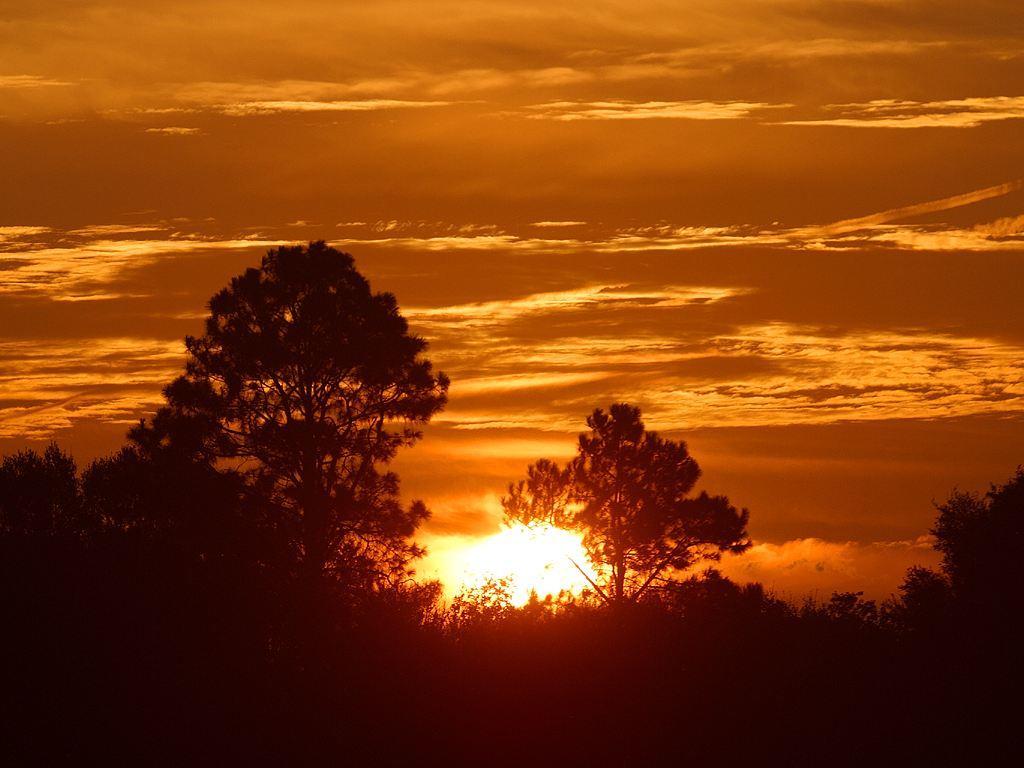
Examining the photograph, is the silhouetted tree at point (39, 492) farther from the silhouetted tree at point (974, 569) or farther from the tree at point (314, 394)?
the silhouetted tree at point (974, 569)

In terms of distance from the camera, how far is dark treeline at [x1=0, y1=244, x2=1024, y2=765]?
2488 cm

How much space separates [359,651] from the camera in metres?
Result: 27.4

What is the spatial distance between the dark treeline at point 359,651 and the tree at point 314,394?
79mm

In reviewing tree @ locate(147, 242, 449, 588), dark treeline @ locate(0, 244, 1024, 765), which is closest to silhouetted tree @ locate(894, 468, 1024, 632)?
dark treeline @ locate(0, 244, 1024, 765)

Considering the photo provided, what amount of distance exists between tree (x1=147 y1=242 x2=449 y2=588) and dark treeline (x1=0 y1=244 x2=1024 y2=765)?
0.08m

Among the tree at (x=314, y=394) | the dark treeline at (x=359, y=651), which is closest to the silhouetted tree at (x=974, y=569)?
the dark treeline at (x=359, y=651)

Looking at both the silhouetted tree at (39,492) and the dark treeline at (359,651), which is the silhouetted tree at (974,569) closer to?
the dark treeline at (359,651)

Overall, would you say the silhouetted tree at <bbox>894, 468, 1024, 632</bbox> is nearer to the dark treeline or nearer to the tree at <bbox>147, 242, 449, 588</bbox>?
the dark treeline

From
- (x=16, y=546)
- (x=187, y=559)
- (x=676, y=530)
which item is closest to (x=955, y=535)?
(x=676, y=530)

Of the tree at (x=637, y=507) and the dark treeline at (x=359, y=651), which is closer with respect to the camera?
the dark treeline at (x=359, y=651)

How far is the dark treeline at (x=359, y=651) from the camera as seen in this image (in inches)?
979

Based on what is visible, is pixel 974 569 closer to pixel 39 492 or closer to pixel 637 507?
pixel 637 507

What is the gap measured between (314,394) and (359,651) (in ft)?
57.9

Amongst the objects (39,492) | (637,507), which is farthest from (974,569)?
(39,492)
